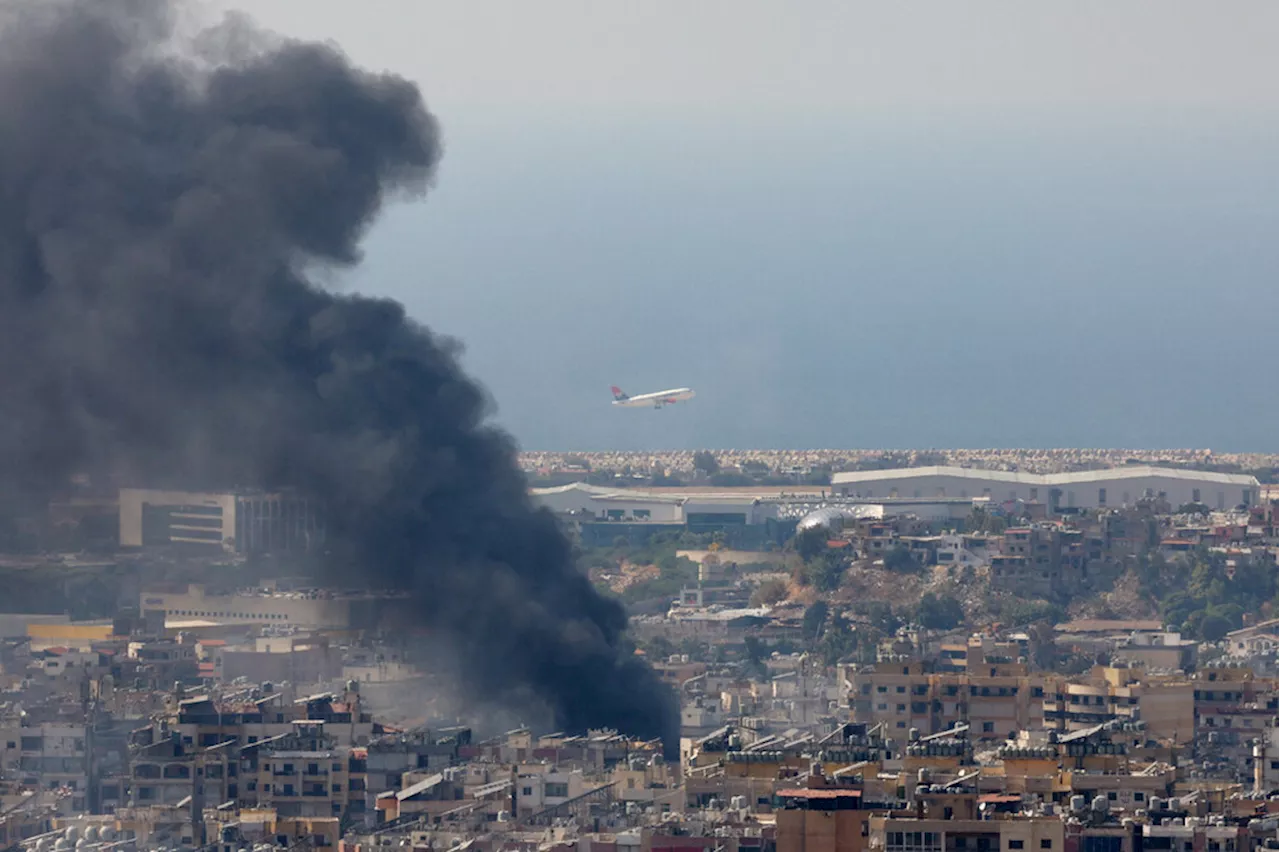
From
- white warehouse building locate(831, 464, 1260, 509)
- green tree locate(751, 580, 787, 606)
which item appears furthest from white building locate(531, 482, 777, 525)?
green tree locate(751, 580, 787, 606)

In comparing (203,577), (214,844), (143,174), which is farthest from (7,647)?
(214,844)

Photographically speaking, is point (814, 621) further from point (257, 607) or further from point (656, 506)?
point (656, 506)

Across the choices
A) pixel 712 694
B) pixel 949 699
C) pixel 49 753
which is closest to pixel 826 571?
pixel 712 694

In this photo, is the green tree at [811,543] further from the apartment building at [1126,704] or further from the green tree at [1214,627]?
the apartment building at [1126,704]

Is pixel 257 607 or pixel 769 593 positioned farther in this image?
pixel 769 593

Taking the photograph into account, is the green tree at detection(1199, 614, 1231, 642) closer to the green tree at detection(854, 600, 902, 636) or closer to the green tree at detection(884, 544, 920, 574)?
the green tree at detection(854, 600, 902, 636)

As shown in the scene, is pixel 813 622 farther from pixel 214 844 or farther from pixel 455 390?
pixel 214 844
